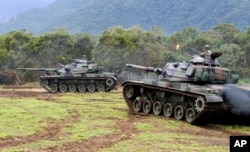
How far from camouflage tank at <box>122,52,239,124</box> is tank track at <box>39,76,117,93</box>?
538 inches

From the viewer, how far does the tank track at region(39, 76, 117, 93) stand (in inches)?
1475

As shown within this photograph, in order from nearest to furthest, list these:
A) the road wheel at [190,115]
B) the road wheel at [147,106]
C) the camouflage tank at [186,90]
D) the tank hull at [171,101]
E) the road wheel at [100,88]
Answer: the tank hull at [171,101] < the camouflage tank at [186,90] < the road wheel at [190,115] < the road wheel at [147,106] < the road wheel at [100,88]

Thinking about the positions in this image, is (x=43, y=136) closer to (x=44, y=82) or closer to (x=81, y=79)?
(x=81, y=79)

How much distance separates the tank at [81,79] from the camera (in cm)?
3738

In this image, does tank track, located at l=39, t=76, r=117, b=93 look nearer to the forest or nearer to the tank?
the tank

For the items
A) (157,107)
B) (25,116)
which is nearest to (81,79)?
(157,107)

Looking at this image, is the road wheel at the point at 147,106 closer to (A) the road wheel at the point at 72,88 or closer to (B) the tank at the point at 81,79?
(B) the tank at the point at 81,79

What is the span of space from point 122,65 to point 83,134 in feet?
122

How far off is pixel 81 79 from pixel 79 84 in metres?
0.61

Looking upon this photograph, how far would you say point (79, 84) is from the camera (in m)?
38.0

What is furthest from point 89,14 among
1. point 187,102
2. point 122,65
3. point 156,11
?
point 187,102

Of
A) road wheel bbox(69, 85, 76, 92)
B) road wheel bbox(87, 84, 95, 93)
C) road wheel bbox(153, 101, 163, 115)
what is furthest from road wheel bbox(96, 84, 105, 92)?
road wheel bbox(153, 101, 163, 115)

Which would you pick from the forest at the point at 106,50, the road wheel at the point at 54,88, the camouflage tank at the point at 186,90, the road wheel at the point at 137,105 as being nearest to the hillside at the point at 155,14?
the forest at the point at 106,50

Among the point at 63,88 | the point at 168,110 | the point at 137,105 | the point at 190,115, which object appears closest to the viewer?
the point at 190,115
